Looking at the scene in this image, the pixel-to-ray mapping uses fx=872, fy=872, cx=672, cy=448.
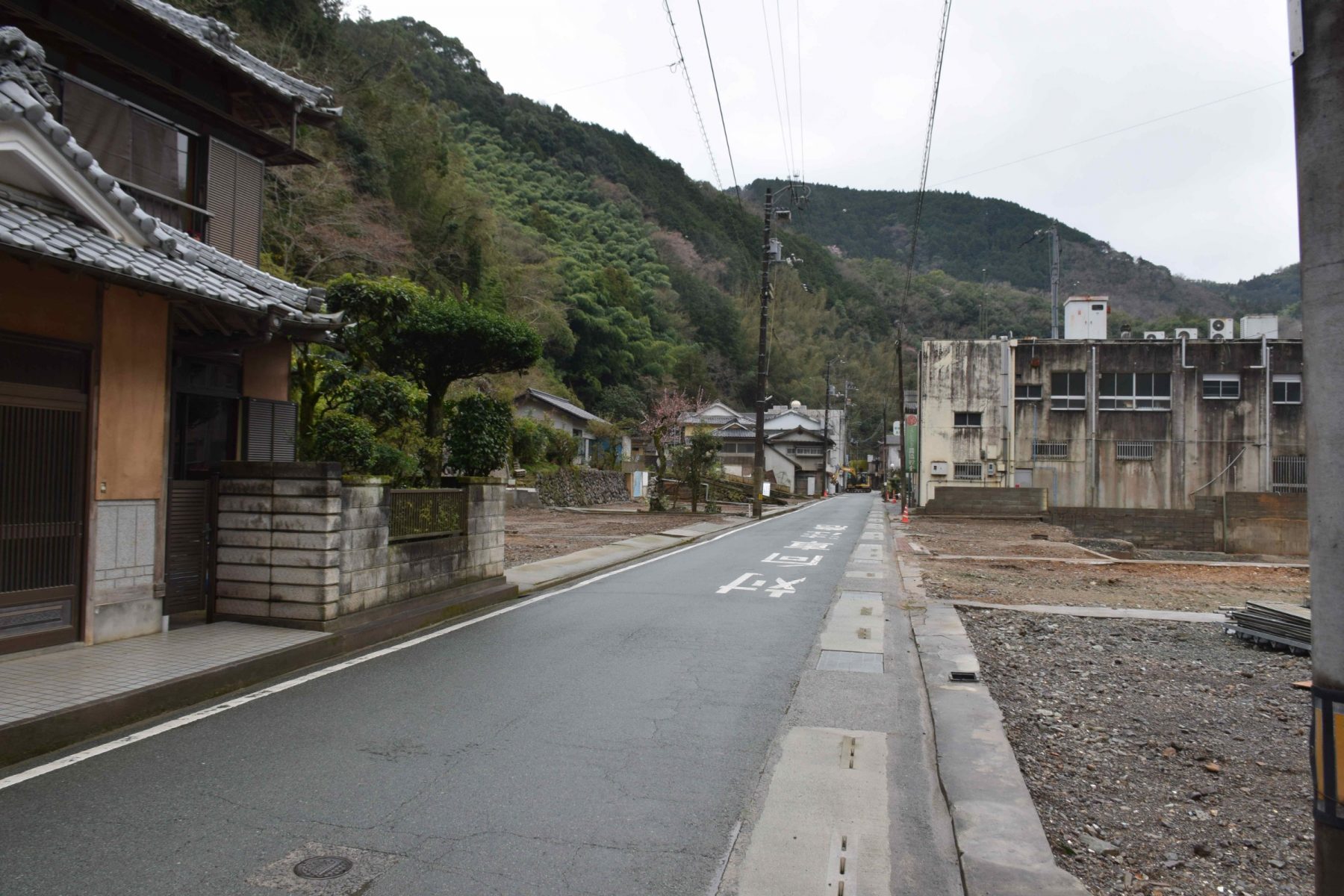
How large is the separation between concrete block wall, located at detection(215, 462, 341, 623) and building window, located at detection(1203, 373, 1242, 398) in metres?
41.1

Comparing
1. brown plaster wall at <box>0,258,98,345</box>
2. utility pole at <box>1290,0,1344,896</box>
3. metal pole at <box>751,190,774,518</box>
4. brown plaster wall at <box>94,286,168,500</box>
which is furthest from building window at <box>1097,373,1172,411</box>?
utility pole at <box>1290,0,1344,896</box>

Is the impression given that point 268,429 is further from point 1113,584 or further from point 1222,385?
point 1222,385

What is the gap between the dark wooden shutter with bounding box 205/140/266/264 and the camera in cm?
1074

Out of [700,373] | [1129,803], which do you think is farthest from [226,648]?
[700,373]

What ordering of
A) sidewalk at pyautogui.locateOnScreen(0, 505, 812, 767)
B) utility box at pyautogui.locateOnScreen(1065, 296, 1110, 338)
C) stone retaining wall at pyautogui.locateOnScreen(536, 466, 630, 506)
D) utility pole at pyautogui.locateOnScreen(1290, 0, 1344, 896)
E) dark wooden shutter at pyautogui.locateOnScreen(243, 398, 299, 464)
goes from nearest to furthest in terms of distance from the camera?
utility pole at pyautogui.locateOnScreen(1290, 0, 1344, 896), sidewalk at pyautogui.locateOnScreen(0, 505, 812, 767), dark wooden shutter at pyautogui.locateOnScreen(243, 398, 299, 464), stone retaining wall at pyautogui.locateOnScreen(536, 466, 630, 506), utility box at pyautogui.locateOnScreen(1065, 296, 1110, 338)

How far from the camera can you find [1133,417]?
3944cm

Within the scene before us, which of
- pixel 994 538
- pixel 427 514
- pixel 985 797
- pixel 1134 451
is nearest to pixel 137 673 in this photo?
pixel 427 514

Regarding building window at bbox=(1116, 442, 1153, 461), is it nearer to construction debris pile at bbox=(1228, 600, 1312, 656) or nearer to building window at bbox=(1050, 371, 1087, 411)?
building window at bbox=(1050, 371, 1087, 411)

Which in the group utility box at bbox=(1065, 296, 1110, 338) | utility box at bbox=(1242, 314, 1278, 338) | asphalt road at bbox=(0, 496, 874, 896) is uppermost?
utility box at bbox=(1065, 296, 1110, 338)

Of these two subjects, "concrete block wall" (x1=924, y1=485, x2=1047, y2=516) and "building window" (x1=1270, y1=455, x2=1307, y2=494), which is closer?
"concrete block wall" (x1=924, y1=485, x2=1047, y2=516)

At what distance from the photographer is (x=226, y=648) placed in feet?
24.7

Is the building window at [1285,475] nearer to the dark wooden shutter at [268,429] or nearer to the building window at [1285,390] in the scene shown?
the building window at [1285,390]

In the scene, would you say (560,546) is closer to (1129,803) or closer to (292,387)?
(292,387)

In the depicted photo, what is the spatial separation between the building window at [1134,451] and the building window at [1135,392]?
1553 millimetres
